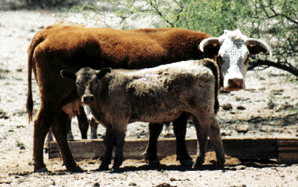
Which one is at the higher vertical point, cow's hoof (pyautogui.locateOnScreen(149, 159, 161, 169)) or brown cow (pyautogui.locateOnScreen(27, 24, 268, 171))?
brown cow (pyautogui.locateOnScreen(27, 24, 268, 171))

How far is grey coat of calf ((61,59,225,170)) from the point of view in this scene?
21.4ft

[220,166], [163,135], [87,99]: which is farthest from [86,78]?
[163,135]

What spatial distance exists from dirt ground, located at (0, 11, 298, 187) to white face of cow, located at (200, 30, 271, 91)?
1.22 m

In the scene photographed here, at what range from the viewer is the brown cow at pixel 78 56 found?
7.10 m

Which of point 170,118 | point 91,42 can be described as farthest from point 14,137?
point 170,118

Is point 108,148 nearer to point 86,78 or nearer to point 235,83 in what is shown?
point 86,78

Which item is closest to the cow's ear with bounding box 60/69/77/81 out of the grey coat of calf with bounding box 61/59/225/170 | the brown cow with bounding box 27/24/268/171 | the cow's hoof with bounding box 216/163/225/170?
the grey coat of calf with bounding box 61/59/225/170

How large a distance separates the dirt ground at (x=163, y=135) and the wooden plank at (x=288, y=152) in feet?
0.71

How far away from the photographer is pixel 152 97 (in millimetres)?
6598

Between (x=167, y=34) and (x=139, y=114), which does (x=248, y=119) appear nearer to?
(x=167, y=34)

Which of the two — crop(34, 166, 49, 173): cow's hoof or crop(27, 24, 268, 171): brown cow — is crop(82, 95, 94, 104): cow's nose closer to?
crop(27, 24, 268, 171): brown cow

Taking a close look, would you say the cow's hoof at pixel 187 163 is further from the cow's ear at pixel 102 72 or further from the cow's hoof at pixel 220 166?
the cow's ear at pixel 102 72

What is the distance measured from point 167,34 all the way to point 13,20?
17.4 meters

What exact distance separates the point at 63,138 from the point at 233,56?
2931 millimetres
